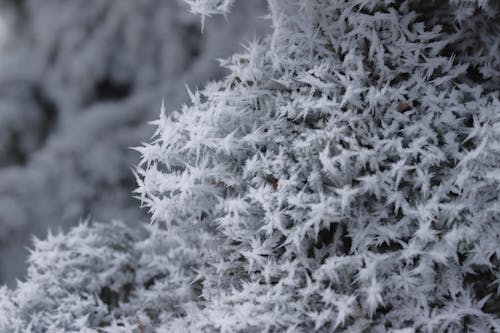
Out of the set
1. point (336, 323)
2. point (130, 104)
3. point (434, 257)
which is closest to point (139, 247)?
point (336, 323)

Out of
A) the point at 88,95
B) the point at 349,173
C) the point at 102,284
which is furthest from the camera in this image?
the point at 88,95

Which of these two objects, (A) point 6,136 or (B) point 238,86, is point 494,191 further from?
(A) point 6,136

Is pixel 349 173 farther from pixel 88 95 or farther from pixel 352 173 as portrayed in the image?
pixel 88 95

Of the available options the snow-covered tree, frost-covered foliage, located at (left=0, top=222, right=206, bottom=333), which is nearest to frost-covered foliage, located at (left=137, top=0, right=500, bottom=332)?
the snow-covered tree

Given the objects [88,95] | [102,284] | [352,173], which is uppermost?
[88,95]

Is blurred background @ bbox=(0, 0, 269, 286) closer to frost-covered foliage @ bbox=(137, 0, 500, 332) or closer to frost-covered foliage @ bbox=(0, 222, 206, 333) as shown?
frost-covered foliage @ bbox=(0, 222, 206, 333)

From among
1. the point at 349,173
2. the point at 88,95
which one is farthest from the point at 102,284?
the point at 88,95

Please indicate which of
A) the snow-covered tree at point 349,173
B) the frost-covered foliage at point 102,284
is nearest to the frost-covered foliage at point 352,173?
the snow-covered tree at point 349,173
